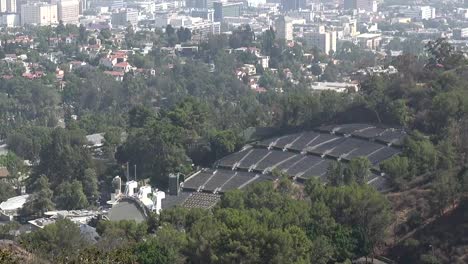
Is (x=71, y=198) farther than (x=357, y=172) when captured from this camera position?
Yes

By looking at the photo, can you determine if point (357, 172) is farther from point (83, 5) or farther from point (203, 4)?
point (83, 5)

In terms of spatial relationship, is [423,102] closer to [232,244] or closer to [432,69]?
[432,69]

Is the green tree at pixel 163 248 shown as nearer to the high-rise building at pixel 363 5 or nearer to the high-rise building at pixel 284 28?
the high-rise building at pixel 284 28

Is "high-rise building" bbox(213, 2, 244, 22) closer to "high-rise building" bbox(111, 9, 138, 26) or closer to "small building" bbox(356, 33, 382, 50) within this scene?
"high-rise building" bbox(111, 9, 138, 26)

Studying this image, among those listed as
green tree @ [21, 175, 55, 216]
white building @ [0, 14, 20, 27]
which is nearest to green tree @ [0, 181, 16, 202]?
green tree @ [21, 175, 55, 216]

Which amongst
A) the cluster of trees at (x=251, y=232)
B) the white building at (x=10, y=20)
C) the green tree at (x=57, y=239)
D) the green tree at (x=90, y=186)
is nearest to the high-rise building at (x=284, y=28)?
the white building at (x=10, y=20)

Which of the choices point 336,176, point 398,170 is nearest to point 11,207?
point 336,176
